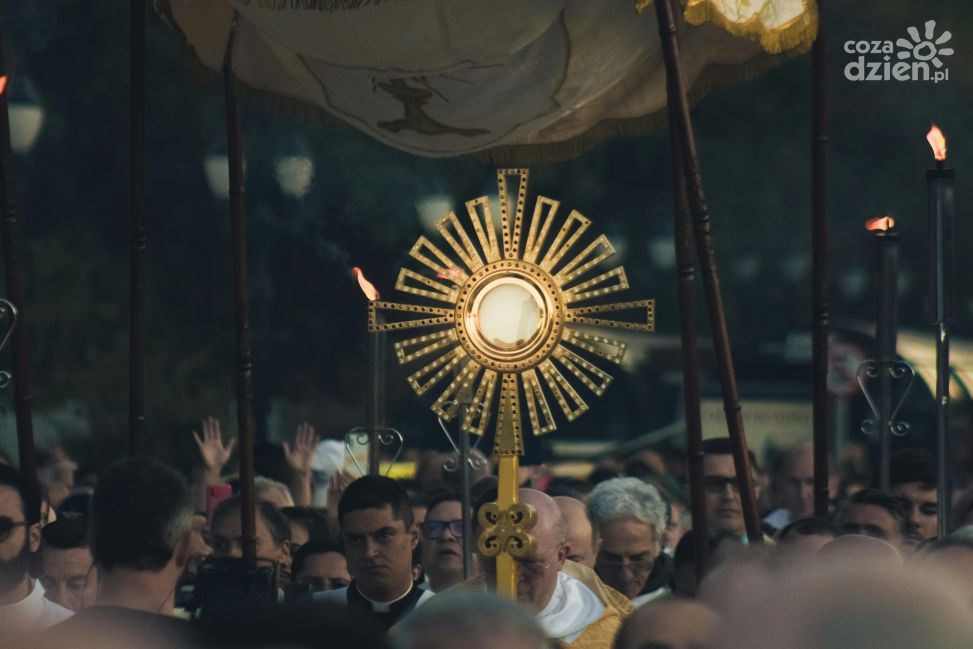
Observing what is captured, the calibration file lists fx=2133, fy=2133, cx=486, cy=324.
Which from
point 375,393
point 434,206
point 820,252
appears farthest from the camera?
point 434,206

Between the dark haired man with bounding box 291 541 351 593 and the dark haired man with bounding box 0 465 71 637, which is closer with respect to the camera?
the dark haired man with bounding box 0 465 71 637

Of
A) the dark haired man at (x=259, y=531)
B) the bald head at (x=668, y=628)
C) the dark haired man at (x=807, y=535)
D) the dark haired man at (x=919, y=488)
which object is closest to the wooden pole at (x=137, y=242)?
the dark haired man at (x=259, y=531)

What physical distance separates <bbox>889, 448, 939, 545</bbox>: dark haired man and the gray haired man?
0.97m

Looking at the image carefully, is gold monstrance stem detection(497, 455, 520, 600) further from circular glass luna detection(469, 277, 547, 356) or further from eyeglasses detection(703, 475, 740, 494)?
eyeglasses detection(703, 475, 740, 494)

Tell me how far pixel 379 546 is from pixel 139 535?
199 centimetres

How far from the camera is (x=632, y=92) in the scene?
7.22m

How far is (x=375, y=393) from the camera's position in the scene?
729cm

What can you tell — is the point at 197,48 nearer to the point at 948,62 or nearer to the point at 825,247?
the point at 825,247

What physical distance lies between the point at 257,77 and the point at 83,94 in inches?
480

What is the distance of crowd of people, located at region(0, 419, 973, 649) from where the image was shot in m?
2.88

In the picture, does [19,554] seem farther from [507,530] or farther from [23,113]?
[23,113]

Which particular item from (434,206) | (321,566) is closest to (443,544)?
(321,566)

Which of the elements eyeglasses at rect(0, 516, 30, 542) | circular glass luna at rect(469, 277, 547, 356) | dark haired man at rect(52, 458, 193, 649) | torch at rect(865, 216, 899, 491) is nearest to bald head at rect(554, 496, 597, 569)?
circular glass luna at rect(469, 277, 547, 356)
